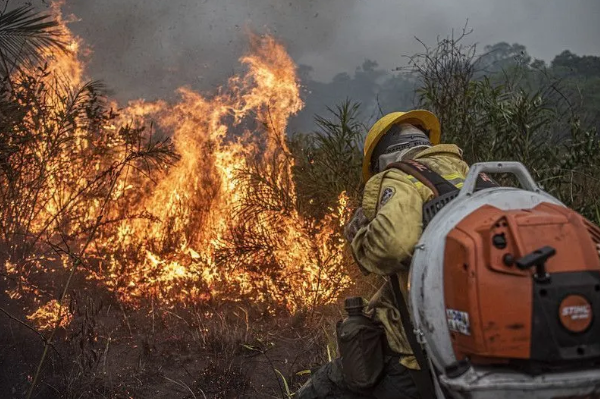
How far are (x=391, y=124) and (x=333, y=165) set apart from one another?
3.56m

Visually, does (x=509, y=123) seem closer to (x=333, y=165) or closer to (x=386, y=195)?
(x=333, y=165)

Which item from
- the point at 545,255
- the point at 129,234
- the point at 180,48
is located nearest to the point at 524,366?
the point at 545,255

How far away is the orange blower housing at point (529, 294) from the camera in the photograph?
5.11 feet

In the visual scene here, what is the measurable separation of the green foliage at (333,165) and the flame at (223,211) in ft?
0.50

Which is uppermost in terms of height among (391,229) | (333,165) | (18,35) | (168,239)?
(18,35)

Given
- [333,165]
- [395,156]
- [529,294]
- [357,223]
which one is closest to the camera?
[529,294]

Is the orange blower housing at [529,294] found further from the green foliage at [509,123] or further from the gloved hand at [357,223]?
the green foliage at [509,123]

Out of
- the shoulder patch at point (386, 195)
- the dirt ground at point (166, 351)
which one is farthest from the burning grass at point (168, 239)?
the shoulder patch at point (386, 195)

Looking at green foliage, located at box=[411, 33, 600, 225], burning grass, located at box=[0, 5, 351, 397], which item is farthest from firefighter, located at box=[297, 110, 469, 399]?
green foliage, located at box=[411, 33, 600, 225]

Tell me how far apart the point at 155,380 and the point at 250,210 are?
2.74 meters

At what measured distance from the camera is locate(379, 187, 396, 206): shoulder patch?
2.10m

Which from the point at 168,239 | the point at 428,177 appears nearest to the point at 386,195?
the point at 428,177

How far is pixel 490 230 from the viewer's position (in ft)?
5.40

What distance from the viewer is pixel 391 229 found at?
200cm
